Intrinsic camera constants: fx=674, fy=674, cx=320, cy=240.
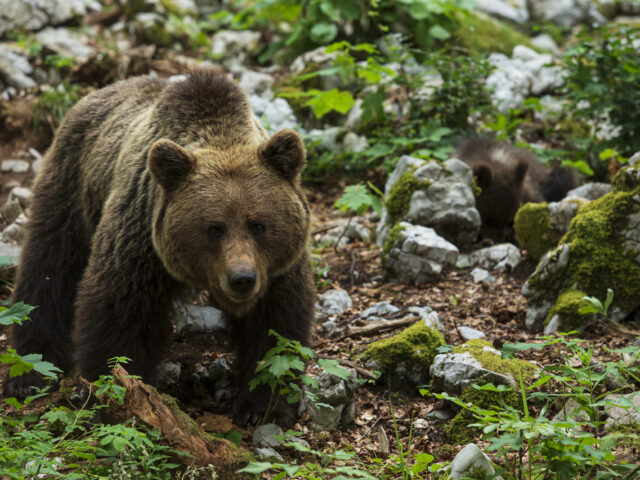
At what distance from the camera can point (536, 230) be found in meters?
6.49

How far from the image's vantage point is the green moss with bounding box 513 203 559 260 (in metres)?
6.36

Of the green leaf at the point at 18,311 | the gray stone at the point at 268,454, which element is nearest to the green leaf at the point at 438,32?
the gray stone at the point at 268,454

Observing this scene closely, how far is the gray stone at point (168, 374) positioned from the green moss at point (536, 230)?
3.53 m

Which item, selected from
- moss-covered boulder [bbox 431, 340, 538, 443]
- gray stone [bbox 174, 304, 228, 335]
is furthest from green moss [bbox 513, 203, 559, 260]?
gray stone [bbox 174, 304, 228, 335]

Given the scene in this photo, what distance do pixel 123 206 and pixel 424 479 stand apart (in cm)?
267

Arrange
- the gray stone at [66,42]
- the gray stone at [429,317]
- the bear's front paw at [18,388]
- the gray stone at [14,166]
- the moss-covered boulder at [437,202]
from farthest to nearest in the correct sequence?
the gray stone at [66,42]
the gray stone at [14,166]
the moss-covered boulder at [437,202]
the gray stone at [429,317]
the bear's front paw at [18,388]

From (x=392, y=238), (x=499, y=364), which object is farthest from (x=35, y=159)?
(x=499, y=364)

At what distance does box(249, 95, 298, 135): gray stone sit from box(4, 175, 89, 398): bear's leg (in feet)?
12.7

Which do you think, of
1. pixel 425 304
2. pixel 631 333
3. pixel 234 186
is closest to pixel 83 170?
pixel 234 186

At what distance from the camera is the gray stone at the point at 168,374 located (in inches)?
202

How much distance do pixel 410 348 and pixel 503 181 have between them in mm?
3916

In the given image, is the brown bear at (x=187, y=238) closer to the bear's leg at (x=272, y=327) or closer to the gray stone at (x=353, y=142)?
the bear's leg at (x=272, y=327)

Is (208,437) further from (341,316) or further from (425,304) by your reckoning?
(425,304)

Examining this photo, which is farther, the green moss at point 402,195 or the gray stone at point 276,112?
the gray stone at point 276,112
